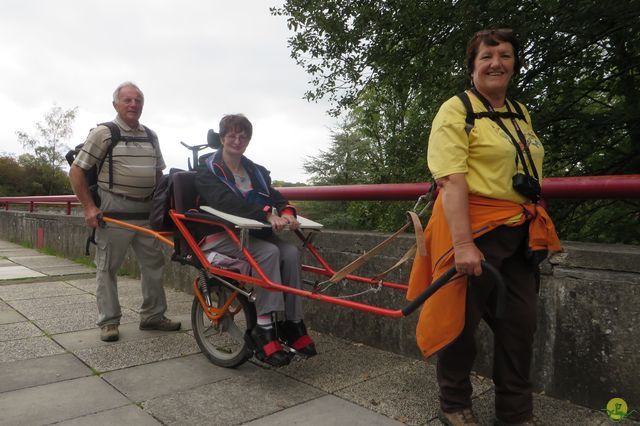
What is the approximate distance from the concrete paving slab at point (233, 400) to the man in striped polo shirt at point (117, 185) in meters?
1.43

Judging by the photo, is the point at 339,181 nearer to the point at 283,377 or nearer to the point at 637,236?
the point at 637,236

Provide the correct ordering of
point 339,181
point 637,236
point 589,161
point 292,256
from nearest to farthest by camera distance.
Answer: point 292,256
point 637,236
point 589,161
point 339,181

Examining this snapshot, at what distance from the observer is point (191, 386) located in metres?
3.19

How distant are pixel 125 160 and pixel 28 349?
1.62m

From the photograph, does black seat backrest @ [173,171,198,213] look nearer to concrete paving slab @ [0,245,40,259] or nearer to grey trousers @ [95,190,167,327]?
grey trousers @ [95,190,167,327]

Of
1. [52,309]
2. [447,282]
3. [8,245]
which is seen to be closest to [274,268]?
[447,282]

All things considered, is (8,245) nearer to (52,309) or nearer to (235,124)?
(52,309)

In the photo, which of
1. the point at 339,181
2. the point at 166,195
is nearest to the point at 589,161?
the point at 166,195

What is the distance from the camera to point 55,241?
10.2 meters

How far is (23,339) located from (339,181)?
19.7 m

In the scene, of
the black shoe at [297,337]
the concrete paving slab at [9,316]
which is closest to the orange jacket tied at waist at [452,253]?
the black shoe at [297,337]

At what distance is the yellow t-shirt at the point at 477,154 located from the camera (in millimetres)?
2279

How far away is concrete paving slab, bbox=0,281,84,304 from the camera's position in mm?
5980

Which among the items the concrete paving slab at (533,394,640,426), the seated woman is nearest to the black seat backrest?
the seated woman
